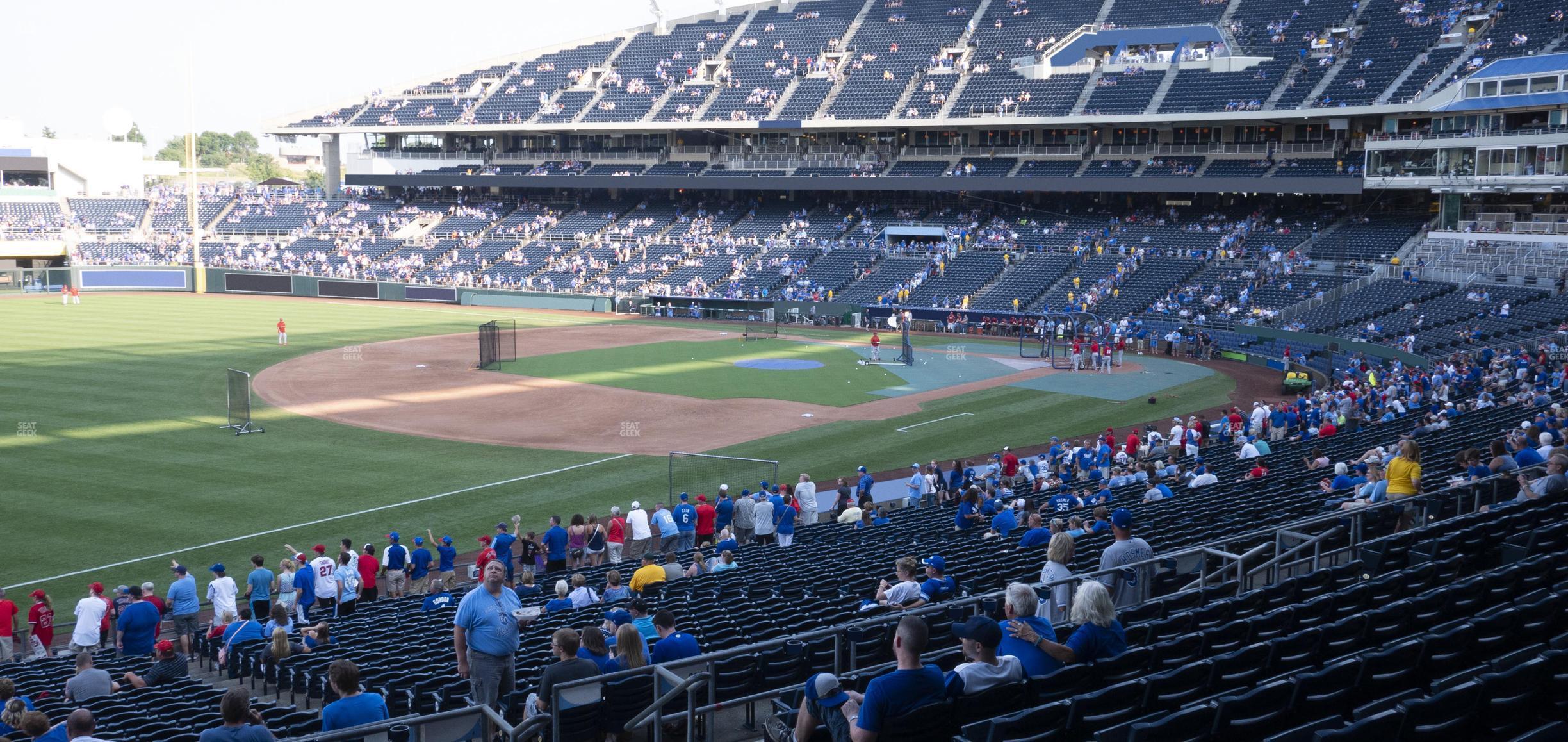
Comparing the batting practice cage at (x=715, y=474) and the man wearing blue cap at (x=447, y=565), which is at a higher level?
the man wearing blue cap at (x=447, y=565)

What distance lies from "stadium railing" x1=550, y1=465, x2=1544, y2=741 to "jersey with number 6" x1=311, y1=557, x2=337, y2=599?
981 centimetres

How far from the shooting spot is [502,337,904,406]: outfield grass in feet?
129

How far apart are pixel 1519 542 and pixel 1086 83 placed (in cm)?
6081

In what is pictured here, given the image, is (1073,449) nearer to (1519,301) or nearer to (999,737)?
(999,737)

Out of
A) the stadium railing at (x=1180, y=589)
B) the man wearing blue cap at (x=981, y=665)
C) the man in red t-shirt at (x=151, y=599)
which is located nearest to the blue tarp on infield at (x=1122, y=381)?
the stadium railing at (x=1180, y=589)

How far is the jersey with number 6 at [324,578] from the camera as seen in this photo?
1709cm

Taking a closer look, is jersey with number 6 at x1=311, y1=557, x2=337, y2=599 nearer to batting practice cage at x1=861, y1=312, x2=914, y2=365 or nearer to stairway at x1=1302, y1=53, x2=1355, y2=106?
batting practice cage at x1=861, y1=312, x2=914, y2=365

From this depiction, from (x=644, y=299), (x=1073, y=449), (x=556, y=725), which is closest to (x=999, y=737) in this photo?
(x=556, y=725)

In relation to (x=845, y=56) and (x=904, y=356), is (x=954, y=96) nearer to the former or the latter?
(x=845, y=56)

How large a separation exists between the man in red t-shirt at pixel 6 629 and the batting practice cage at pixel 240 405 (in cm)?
1590

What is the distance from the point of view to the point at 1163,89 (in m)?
64.2

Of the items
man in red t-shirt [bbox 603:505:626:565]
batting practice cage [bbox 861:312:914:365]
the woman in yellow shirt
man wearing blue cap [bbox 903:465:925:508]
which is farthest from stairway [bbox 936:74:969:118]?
the woman in yellow shirt

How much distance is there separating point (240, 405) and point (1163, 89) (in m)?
50.0

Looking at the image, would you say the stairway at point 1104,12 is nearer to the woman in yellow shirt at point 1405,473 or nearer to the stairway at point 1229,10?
the stairway at point 1229,10
